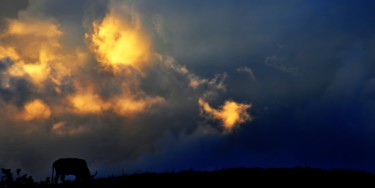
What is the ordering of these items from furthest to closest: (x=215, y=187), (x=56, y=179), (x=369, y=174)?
1. (x=56, y=179)
2. (x=369, y=174)
3. (x=215, y=187)

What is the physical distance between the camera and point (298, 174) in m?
30.7

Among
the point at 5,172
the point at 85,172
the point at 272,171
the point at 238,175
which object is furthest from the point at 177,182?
the point at 5,172

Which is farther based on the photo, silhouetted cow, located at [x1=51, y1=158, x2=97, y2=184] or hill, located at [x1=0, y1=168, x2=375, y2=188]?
silhouetted cow, located at [x1=51, y1=158, x2=97, y2=184]

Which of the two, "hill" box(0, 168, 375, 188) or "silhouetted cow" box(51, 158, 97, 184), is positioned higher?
"silhouetted cow" box(51, 158, 97, 184)

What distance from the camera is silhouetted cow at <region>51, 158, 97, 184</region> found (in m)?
39.0

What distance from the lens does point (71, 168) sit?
39.6 m

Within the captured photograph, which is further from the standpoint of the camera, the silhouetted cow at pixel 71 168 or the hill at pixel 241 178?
the silhouetted cow at pixel 71 168

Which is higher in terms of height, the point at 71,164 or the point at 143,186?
the point at 71,164

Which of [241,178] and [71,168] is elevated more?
[71,168]

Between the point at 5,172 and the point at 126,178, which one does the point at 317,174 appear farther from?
the point at 5,172

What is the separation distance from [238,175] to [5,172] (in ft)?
79.3

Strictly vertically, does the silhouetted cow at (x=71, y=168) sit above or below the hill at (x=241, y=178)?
above

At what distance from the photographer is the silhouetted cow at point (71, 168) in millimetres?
39031

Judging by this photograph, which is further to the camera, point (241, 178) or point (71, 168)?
point (71, 168)
